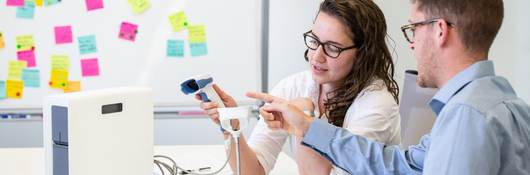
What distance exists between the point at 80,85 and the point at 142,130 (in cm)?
137

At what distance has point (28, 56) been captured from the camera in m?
2.47

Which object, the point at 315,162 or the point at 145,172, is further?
the point at 315,162

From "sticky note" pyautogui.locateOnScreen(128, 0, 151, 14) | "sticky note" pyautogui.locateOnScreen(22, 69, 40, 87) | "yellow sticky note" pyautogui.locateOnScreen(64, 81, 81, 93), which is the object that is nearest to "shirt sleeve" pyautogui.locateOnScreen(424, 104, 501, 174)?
"sticky note" pyautogui.locateOnScreen(128, 0, 151, 14)

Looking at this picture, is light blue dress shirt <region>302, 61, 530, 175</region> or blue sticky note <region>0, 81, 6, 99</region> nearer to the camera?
light blue dress shirt <region>302, 61, 530, 175</region>

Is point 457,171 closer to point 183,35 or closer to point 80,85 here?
point 183,35

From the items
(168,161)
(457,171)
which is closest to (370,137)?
(457,171)

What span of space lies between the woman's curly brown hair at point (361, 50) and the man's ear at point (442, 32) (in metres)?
0.42

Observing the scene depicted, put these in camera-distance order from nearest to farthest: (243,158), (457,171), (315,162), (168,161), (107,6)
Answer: (457,171), (315,162), (243,158), (168,161), (107,6)

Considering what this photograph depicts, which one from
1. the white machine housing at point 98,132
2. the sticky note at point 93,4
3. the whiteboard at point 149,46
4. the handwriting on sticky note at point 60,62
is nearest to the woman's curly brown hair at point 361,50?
the white machine housing at point 98,132

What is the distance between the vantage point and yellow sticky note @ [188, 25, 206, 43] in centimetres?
253

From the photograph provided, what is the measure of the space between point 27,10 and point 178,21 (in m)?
0.66

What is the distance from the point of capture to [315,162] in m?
1.44

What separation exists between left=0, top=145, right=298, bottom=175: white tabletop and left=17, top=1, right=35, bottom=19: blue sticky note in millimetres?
721

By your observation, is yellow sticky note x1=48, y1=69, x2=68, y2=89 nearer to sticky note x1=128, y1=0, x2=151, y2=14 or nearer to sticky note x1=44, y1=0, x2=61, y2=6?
sticky note x1=44, y1=0, x2=61, y2=6
